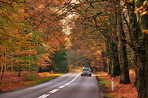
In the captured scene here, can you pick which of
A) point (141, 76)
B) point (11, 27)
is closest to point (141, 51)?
point (141, 76)

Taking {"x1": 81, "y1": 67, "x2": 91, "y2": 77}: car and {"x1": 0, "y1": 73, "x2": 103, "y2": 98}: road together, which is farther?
{"x1": 81, "y1": 67, "x2": 91, "y2": 77}: car

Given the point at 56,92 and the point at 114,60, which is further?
the point at 114,60

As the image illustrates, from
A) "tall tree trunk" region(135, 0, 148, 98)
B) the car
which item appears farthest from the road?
the car

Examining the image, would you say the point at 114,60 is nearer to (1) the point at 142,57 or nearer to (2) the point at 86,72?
(2) the point at 86,72

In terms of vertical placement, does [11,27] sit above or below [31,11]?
below

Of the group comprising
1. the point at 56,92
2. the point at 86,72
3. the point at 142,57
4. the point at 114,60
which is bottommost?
the point at 56,92

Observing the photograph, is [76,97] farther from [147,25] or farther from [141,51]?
[147,25]

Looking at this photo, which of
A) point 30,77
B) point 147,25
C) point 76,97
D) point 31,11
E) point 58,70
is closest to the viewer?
point 147,25

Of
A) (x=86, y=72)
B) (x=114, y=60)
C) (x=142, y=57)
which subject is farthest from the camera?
(x=86, y=72)

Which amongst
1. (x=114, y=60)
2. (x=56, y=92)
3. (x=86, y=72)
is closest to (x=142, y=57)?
(x=56, y=92)

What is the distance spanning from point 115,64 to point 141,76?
A: 1783 cm

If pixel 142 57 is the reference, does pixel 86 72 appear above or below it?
below

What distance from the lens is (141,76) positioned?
695 cm

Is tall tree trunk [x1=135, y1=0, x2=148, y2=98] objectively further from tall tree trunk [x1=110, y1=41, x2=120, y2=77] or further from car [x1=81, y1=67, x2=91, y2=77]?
car [x1=81, y1=67, x2=91, y2=77]
